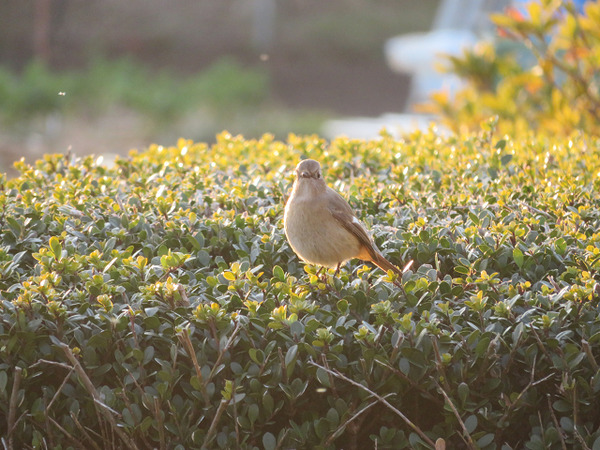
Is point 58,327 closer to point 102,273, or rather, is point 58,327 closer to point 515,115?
point 102,273

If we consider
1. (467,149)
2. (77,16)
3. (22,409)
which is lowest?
(22,409)

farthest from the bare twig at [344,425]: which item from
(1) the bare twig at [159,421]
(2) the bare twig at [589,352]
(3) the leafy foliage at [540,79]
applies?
(3) the leafy foliage at [540,79]

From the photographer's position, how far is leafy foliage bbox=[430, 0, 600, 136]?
6355 millimetres

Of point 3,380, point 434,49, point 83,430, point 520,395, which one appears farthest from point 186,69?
point 520,395

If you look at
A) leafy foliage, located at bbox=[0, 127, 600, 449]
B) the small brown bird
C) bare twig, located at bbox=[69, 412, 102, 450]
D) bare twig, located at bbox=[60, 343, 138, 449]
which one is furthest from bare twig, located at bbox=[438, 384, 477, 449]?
bare twig, located at bbox=[69, 412, 102, 450]

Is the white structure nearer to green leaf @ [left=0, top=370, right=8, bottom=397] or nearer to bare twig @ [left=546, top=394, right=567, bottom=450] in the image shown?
bare twig @ [left=546, top=394, right=567, bottom=450]

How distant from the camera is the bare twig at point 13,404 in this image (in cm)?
245

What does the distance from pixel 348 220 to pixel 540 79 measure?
13.2 ft

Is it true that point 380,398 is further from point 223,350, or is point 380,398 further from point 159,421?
point 159,421

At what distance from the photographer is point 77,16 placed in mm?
27234

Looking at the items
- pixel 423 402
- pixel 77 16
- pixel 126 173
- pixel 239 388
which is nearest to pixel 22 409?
pixel 239 388

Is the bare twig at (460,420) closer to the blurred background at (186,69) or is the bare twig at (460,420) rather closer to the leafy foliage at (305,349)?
the leafy foliage at (305,349)

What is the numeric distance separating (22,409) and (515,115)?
584 cm

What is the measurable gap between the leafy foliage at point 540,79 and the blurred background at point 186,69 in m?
6.92
